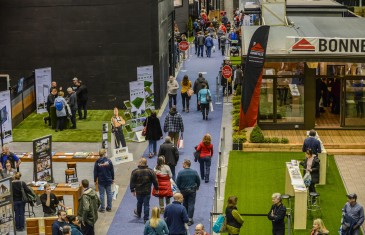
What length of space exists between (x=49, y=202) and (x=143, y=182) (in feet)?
8.39

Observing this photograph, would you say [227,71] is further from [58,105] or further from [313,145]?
[313,145]

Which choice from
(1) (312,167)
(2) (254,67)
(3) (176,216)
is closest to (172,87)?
(2) (254,67)

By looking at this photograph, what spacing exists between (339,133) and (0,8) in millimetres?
15992

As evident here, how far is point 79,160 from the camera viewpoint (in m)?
26.9

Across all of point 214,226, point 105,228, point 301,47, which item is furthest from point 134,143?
point 214,226

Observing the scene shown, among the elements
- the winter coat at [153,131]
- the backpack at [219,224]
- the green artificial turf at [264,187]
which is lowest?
the green artificial turf at [264,187]

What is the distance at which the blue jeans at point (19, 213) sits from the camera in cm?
2230

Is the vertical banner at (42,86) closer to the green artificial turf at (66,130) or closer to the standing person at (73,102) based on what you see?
the green artificial turf at (66,130)

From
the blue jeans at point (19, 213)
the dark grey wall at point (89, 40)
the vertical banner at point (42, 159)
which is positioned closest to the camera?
the blue jeans at point (19, 213)

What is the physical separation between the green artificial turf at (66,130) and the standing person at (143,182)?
1033cm

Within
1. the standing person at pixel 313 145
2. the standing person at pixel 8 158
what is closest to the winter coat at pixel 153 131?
the standing person at pixel 313 145

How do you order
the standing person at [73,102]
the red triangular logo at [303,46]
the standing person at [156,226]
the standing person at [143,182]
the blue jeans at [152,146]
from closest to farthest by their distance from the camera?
the standing person at [156,226] < the standing person at [143,182] < the blue jeans at [152,146] < the red triangular logo at [303,46] < the standing person at [73,102]

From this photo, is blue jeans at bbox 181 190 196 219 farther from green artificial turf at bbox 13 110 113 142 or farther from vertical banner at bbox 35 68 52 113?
vertical banner at bbox 35 68 52 113

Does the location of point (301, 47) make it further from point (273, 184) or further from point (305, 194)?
point (305, 194)
